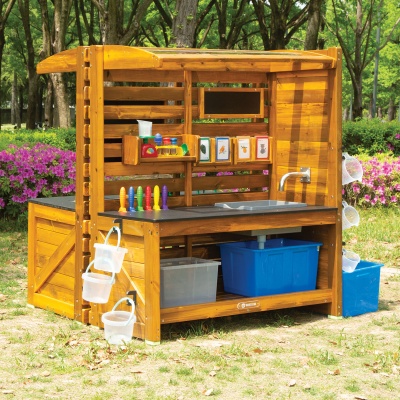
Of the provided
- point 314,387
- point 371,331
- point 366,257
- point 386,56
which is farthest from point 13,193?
point 386,56

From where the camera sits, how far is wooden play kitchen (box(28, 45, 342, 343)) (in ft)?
23.7

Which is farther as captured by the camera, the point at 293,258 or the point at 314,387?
the point at 293,258

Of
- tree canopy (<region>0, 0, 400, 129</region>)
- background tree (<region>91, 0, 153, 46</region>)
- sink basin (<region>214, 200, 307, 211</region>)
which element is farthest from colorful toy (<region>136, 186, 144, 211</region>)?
background tree (<region>91, 0, 153, 46</region>)

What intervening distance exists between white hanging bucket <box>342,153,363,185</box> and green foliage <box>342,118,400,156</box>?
878 centimetres

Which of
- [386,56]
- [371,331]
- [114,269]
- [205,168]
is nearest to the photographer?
[114,269]

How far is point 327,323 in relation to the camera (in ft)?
25.5

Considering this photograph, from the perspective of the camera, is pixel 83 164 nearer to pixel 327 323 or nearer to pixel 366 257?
pixel 327 323

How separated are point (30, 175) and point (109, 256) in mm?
5461

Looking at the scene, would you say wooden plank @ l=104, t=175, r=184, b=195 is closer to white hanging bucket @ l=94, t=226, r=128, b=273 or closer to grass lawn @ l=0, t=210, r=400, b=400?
white hanging bucket @ l=94, t=226, r=128, b=273

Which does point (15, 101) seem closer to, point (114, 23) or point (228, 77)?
point (114, 23)

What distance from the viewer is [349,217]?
830 centimetres

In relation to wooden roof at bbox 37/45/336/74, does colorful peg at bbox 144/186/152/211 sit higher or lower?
lower

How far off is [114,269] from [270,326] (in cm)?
146

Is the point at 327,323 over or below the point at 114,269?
below
